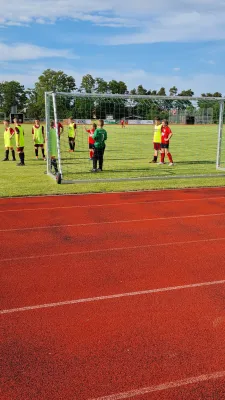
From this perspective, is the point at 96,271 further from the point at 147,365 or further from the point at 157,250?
the point at 147,365

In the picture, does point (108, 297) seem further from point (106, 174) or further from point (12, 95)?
point (12, 95)

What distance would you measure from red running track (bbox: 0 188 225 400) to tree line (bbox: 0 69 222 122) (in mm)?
8214

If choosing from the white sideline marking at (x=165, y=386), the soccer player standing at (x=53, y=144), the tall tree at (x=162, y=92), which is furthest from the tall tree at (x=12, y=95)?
the white sideline marking at (x=165, y=386)

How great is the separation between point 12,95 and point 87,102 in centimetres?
11040

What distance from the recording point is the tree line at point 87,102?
17047mm

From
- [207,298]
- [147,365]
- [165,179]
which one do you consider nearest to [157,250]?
[207,298]

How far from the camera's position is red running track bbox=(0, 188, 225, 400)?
3.39m

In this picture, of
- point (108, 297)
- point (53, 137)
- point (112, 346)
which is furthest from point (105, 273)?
point (53, 137)

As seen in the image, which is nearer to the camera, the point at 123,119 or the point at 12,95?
the point at 123,119

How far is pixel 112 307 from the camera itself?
463 cm

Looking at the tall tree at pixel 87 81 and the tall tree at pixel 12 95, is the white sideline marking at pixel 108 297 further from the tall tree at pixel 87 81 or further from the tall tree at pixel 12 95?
the tall tree at pixel 12 95

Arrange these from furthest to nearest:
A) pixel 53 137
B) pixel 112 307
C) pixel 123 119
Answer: pixel 123 119, pixel 53 137, pixel 112 307

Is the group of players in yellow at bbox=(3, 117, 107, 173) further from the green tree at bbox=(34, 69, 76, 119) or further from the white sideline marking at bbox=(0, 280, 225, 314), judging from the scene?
the green tree at bbox=(34, 69, 76, 119)

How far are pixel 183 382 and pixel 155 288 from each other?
179 cm
